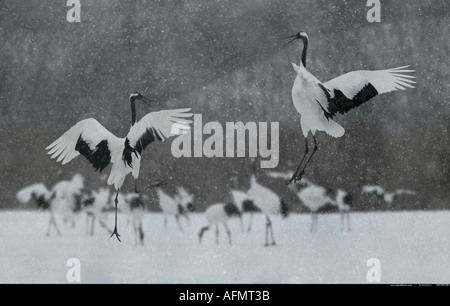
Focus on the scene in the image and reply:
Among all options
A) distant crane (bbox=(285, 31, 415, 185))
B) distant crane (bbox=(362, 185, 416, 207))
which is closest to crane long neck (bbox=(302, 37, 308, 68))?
distant crane (bbox=(285, 31, 415, 185))

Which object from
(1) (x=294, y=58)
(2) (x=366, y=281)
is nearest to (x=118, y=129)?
(1) (x=294, y=58)

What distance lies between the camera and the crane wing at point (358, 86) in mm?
3232

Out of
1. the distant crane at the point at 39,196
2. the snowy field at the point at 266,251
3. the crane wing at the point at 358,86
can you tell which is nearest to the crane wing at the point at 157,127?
the snowy field at the point at 266,251

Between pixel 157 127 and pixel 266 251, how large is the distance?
0.94 metres

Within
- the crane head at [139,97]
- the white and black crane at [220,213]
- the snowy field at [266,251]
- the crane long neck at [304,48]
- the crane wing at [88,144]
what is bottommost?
the snowy field at [266,251]

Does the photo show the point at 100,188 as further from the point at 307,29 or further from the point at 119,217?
the point at 307,29

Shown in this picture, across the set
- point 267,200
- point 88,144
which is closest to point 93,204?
point 88,144

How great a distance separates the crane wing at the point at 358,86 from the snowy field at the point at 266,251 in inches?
25.1

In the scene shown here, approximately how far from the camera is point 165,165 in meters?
3.26

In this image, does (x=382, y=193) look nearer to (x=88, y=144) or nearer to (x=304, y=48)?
(x=304, y=48)

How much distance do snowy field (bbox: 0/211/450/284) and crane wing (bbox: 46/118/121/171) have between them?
0.36 meters

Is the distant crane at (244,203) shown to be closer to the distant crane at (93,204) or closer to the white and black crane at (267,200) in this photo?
the white and black crane at (267,200)

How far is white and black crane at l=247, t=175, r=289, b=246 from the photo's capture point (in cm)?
324

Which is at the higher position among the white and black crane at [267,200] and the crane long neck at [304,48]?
the crane long neck at [304,48]
